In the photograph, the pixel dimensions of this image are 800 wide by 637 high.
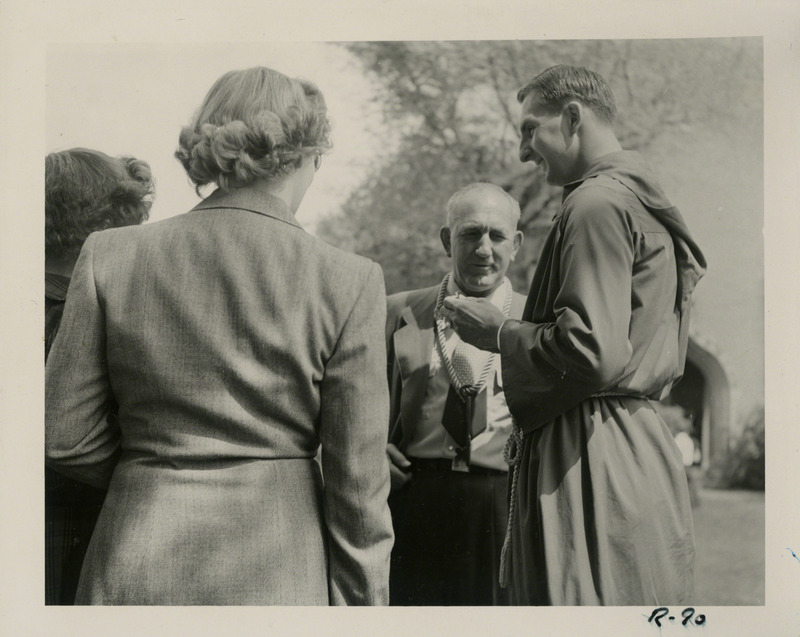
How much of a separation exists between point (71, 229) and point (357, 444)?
151 cm

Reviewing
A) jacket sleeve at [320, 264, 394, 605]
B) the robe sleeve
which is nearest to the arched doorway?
the robe sleeve

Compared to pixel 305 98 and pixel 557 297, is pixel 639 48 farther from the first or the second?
pixel 305 98

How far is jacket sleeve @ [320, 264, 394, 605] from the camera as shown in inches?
112

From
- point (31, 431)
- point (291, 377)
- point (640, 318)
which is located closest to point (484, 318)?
point (640, 318)

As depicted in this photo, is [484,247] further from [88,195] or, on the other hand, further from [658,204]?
[88,195]

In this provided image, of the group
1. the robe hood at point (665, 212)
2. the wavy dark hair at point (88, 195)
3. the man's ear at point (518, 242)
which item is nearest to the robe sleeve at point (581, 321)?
the robe hood at point (665, 212)

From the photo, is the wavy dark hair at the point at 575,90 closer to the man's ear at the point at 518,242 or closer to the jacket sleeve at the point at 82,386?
the man's ear at the point at 518,242

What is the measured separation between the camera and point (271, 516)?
2.86 meters

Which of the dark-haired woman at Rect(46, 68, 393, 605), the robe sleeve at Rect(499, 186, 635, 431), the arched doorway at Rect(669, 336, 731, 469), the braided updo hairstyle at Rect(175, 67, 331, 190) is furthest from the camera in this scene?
the arched doorway at Rect(669, 336, 731, 469)

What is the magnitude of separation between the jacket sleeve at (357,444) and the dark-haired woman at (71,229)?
1104 millimetres

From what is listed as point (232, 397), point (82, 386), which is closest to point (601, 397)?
point (232, 397)

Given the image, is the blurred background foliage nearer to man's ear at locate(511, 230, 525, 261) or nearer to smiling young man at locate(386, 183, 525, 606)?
smiling young man at locate(386, 183, 525, 606)

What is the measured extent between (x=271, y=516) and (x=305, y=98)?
1368 mm

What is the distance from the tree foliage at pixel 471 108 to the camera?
3.51 m
